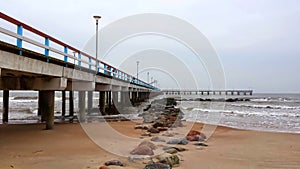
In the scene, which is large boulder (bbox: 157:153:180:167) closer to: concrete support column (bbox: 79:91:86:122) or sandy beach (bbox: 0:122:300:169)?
sandy beach (bbox: 0:122:300:169)

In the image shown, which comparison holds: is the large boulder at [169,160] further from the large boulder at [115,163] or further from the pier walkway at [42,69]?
the pier walkway at [42,69]

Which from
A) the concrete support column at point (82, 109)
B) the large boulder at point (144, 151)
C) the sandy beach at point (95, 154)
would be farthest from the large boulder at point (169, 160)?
the concrete support column at point (82, 109)

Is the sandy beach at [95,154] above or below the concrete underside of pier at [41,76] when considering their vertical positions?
below

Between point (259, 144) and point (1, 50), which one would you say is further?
point (259, 144)

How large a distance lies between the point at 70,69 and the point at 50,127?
2707 mm

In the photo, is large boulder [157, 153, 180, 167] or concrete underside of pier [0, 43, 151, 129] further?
concrete underside of pier [0, 43, 151, 129]

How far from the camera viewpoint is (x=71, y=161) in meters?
7.31

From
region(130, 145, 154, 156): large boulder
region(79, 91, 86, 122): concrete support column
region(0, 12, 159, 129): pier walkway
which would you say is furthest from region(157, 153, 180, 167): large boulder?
region(79, 91, 86, 122): concrete support column

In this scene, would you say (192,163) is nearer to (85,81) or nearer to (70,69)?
(70,69)

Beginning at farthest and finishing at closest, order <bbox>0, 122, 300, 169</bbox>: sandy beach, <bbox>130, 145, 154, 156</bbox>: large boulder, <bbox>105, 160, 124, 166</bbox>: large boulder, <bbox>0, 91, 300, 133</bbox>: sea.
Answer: <bbox>0, 91, 300, 133</bbox>: sea < <bbox>130, 145, 154, 156</bbox>: large boulder < <bbox>0, 122, 300, 169</bbox>: sandy beach < <bbox>105, 160, 124, 166</bbox>: large boulder

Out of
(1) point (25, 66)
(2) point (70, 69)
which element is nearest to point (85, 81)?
(2) point (70, 69)

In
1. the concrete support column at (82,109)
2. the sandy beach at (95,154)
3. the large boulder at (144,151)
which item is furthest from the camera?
the concrete support column at (82,109)

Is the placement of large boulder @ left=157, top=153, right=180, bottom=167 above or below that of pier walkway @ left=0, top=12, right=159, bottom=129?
below

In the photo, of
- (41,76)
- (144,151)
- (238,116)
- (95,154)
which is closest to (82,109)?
(41,76)
